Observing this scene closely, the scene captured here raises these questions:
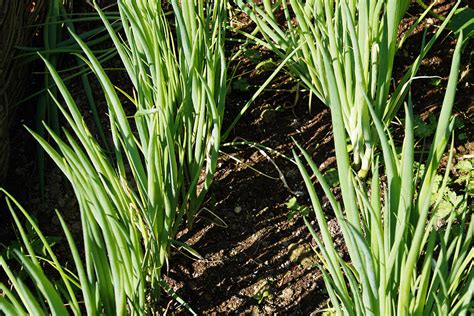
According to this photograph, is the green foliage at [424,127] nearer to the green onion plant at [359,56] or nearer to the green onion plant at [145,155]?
the green onion plant at [359,56]

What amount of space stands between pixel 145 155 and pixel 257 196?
44 centimetres

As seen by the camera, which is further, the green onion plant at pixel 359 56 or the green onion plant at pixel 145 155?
the green onion plant at pixel 359 56

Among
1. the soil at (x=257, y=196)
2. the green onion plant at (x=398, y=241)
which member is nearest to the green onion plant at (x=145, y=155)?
the soil at (x=257, y=196)

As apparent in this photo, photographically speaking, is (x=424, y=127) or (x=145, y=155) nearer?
(x=145, y=155)

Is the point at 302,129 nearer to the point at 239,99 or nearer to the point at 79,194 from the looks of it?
the point at 239,99

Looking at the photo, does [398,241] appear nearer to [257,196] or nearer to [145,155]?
[145,155]

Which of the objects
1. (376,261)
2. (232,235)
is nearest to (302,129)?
(232,235)

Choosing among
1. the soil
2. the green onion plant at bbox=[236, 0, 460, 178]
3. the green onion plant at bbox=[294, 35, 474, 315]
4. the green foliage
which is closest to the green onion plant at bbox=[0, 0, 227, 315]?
the soil

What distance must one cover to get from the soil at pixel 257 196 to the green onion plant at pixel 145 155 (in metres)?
0.09

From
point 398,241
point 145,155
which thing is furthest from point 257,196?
point 398,241

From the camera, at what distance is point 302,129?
2061 mm

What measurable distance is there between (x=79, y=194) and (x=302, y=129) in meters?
0.86

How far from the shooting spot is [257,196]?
1.93 metres

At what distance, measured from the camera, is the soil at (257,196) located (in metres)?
1.75
